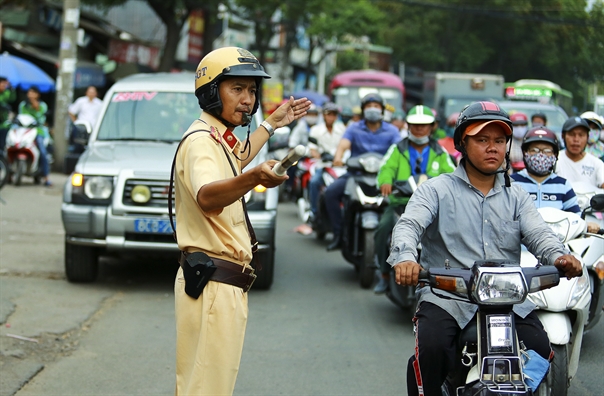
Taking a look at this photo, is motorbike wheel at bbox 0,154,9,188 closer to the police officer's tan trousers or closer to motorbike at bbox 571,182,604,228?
motorbike at bbox 571,182,604,228

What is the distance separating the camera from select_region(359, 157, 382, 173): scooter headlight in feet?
30.5

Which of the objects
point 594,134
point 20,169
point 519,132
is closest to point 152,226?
point 594,134

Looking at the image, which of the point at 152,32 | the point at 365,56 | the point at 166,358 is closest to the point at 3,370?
the point at 166,358

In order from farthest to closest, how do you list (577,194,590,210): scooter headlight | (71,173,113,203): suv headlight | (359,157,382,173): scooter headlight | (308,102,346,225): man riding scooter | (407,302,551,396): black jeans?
(308,102,346,225): man riding scooter < (359,157,382,173): scooter headlight < (71,173,113,203): suv headlight < (577,194,590,210): scooter headlight < (407,302,551,396): black jeans

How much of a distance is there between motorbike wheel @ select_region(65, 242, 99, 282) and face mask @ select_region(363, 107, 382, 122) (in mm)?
3410

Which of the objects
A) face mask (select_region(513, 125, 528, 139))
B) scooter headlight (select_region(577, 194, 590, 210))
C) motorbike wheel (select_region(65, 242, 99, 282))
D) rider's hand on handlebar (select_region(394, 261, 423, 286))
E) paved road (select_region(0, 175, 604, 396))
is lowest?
paved road (select_region(0, 175, 604, 396))

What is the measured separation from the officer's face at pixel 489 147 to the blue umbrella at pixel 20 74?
1651 cm

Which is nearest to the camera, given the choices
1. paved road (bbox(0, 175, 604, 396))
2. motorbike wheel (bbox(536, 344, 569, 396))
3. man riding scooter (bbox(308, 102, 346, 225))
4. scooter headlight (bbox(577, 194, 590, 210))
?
motorbike wheel (bbox(536, 344, 569, 396))

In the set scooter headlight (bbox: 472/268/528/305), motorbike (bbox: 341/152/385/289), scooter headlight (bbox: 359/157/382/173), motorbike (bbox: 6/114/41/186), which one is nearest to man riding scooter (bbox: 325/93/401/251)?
motorbike (bbox: 341/152/385/289)

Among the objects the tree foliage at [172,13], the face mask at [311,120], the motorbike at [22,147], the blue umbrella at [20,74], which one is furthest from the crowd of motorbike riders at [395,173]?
the tree foliage at [172,13]

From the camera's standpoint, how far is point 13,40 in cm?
2545

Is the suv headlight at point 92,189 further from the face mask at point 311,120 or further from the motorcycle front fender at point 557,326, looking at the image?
the face mask at point 311,120

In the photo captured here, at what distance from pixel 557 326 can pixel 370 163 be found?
4.77m

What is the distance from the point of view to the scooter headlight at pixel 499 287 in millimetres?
3521
